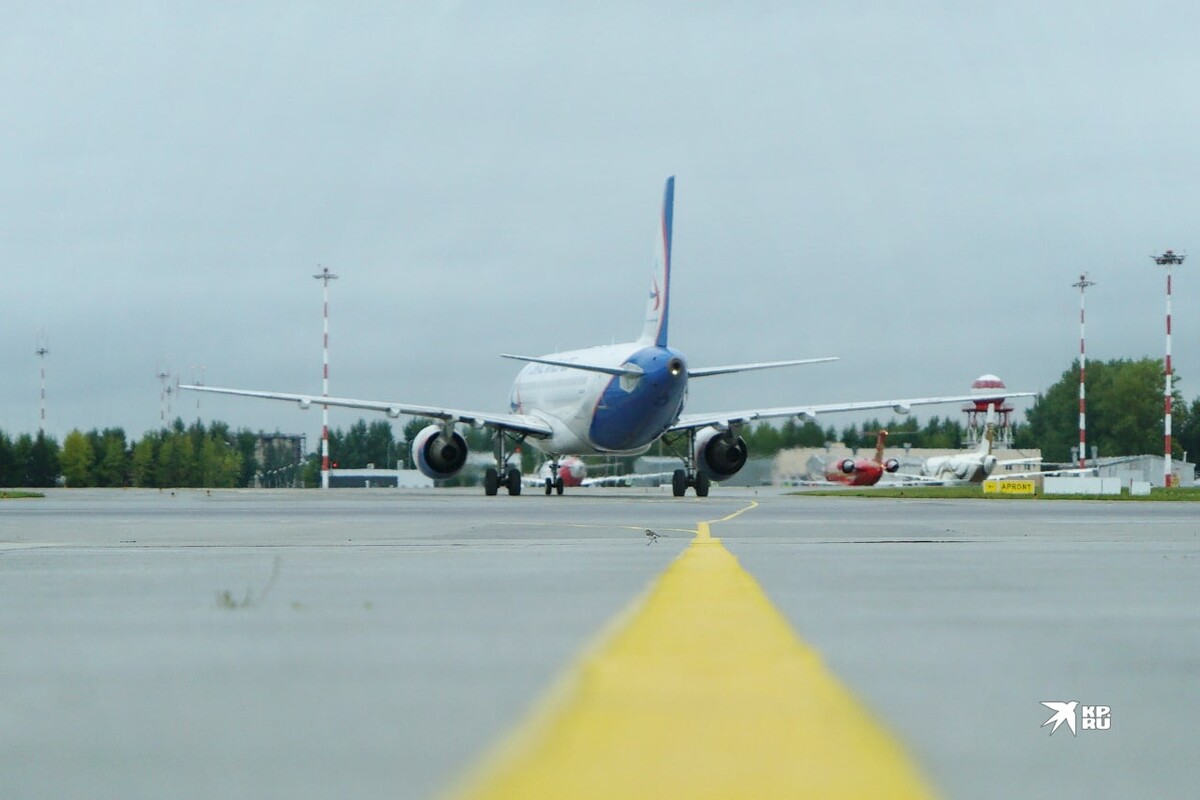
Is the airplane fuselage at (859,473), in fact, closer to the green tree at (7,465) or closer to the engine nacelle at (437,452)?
the engine nacelle at (437,452)

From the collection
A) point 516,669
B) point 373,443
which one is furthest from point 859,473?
point 516,669

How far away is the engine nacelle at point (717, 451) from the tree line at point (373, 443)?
8.12 meters

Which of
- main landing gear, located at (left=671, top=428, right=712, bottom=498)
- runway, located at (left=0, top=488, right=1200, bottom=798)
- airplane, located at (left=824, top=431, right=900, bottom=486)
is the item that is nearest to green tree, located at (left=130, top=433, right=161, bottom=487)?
airplane, located at (left=824, top=431, right=900, bottom=486)

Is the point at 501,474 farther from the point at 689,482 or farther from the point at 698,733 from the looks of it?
the point at 698,733

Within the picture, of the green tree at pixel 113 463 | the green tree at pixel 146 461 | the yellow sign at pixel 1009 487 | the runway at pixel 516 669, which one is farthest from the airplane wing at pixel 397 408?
the green tree at pixel 113 463

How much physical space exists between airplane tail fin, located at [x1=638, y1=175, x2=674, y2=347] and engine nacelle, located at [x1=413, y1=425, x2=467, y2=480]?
225 inches

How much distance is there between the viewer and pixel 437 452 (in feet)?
134

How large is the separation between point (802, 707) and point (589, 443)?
37.9 meters

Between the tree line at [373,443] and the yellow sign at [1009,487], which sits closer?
the yellow sign at [1009,487]

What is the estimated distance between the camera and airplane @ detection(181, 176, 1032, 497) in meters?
37.4

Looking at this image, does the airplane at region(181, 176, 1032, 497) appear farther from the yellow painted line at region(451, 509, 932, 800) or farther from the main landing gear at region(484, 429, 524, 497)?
the yellow painted line at region(451, 509, 932, 800)

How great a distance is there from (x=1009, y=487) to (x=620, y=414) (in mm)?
14197

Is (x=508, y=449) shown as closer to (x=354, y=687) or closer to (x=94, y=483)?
(x=354, y=687)

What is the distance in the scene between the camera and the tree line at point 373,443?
79938 millimetres
